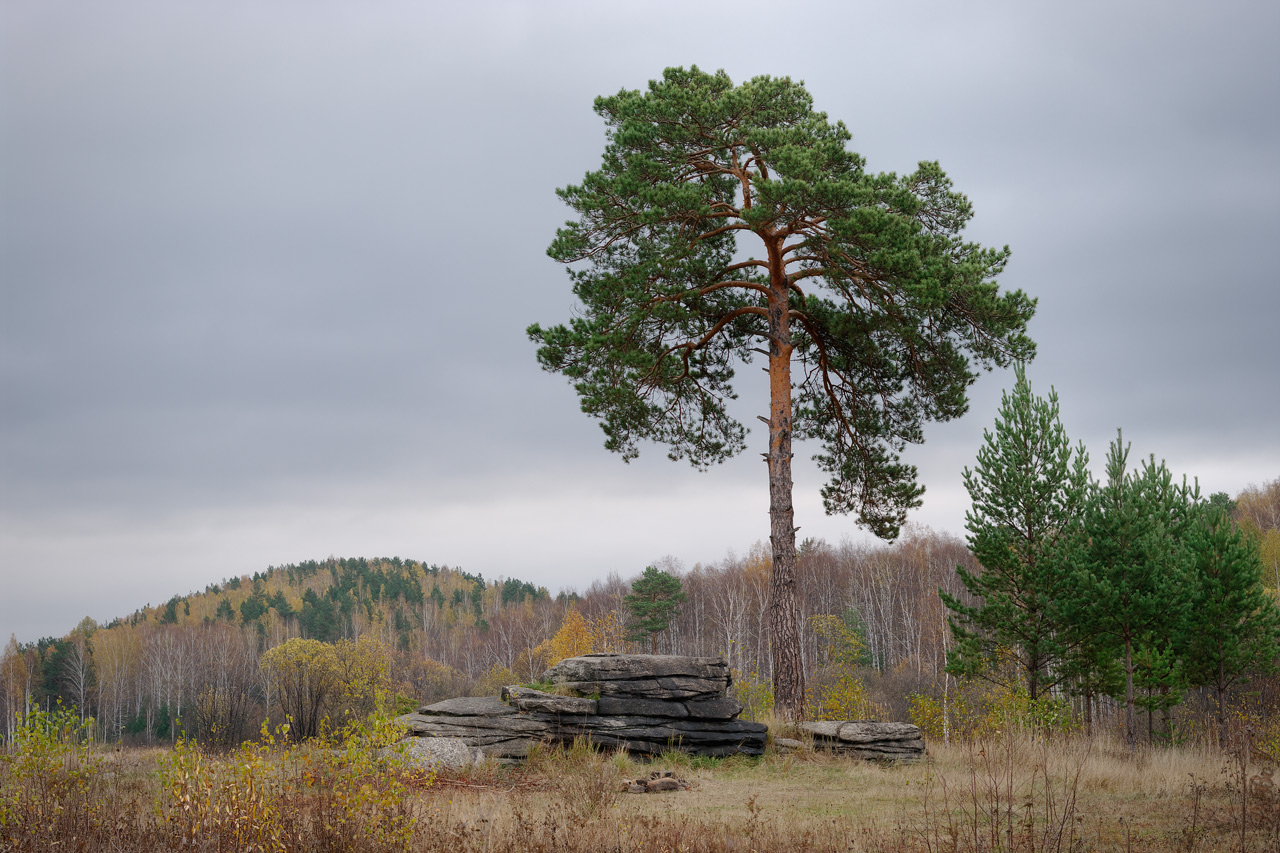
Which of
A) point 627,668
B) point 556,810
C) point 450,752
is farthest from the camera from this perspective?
point 627,668

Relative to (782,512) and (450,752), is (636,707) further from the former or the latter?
(782,512)

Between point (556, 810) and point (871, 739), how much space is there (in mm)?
6404

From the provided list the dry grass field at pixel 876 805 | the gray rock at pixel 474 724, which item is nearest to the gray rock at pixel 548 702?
the gray rock at pixel 474 724

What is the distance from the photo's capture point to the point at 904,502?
53.8ft

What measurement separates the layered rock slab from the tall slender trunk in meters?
1.08

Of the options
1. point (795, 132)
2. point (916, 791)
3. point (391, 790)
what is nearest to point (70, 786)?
point (391, 790)

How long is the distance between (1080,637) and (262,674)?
5956 cm

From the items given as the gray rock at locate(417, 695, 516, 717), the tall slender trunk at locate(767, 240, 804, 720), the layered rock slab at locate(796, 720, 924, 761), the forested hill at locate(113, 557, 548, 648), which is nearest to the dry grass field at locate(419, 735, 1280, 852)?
the layered rock slab at locate(796, 720, 924, 761)

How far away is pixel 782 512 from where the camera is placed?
14672 millimetres

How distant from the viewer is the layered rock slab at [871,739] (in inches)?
495

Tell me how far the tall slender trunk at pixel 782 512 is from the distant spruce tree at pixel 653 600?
29.7 meters

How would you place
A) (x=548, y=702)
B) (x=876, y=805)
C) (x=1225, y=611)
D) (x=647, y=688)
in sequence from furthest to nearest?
(x=1225, y=611) < (x=647, y=688) < (x=548, y=702) < (x=876, y=805)

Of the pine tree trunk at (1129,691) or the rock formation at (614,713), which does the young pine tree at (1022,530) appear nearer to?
the pine tree trunk at (1129,691)

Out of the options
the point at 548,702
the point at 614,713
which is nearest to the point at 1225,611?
the point at 614,713
